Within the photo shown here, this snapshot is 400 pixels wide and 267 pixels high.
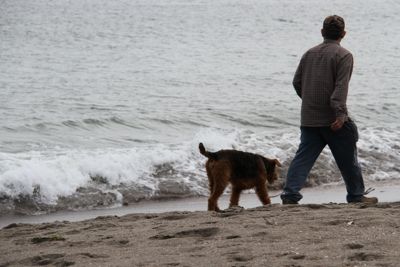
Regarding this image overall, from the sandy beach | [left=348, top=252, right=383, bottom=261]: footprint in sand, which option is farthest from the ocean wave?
[left=348, top=252, right=383, bottom=261]: footprint in sand

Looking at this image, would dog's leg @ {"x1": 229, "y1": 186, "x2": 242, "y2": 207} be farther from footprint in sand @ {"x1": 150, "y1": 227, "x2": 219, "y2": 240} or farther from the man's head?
footprint in sand @ {"x1": 150, "y1": 227, "x2": 219, "y2": 240}

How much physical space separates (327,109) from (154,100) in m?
10.5

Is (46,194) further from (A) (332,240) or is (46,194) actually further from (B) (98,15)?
(B) (98,15)

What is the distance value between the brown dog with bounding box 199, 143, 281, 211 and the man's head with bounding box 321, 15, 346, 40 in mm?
1435

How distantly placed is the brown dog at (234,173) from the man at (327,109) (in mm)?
377

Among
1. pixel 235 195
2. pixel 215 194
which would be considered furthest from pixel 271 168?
pixel 215 194

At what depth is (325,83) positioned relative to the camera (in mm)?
7539

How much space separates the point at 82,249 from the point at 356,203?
2.99 m

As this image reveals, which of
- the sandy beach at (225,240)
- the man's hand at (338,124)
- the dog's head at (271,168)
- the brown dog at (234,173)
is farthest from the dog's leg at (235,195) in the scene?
the man's hand at (338,124)

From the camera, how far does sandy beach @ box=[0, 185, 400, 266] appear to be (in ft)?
16.7

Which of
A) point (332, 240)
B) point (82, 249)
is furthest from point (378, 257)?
point (82, 249)

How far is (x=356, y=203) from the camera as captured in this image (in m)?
7.65

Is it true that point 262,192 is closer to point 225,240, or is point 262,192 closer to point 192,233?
point 192,233

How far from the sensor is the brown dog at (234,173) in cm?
778
